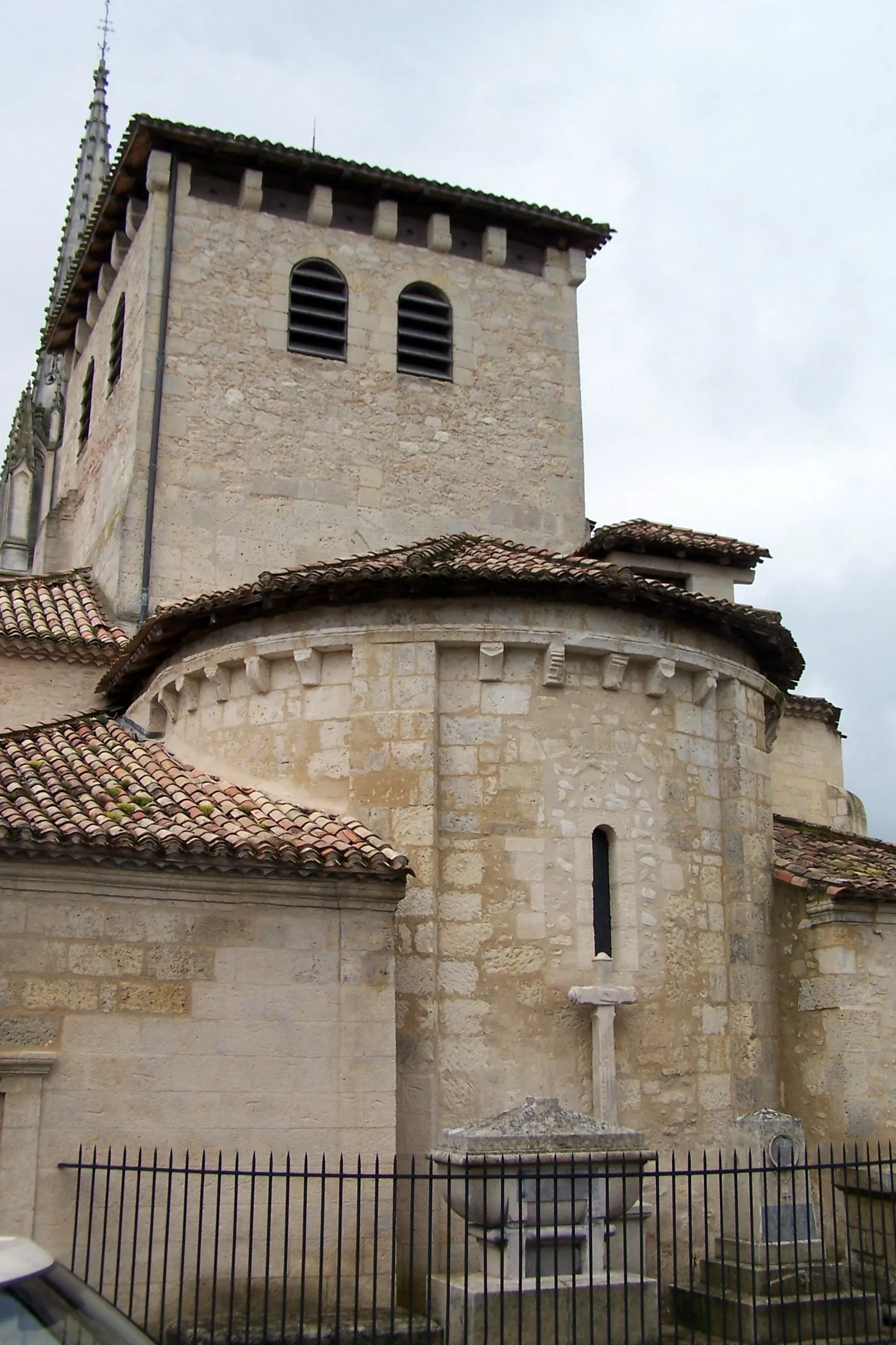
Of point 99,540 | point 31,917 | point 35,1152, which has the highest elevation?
point 99,540

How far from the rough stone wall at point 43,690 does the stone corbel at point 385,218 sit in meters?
7.71

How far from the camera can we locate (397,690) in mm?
11961

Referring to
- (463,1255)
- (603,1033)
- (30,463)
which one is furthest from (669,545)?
(30,463)

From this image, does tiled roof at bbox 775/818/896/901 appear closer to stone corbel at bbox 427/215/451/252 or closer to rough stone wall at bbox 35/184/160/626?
rough stone wall at bbox 35/184/160/626

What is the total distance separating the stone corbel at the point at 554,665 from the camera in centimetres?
1205

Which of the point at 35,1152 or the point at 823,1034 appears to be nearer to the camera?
the point at 35,1152

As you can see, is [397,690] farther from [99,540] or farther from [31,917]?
[99,540]

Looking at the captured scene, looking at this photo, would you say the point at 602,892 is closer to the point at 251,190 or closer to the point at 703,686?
the point at 703,686

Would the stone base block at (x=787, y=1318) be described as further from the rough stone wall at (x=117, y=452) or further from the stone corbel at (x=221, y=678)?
the rough stone wall at (x=117, y=452)

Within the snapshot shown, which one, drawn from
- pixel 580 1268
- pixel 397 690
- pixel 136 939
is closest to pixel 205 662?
A: pixel 397 690

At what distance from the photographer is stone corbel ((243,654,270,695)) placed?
12461 millimetres

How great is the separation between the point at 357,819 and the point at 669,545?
6856 mm

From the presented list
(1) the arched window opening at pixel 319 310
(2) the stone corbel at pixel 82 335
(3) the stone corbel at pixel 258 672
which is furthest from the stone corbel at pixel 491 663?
(2) the stone corbel at pixel 82 335

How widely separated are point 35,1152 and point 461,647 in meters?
5.37
